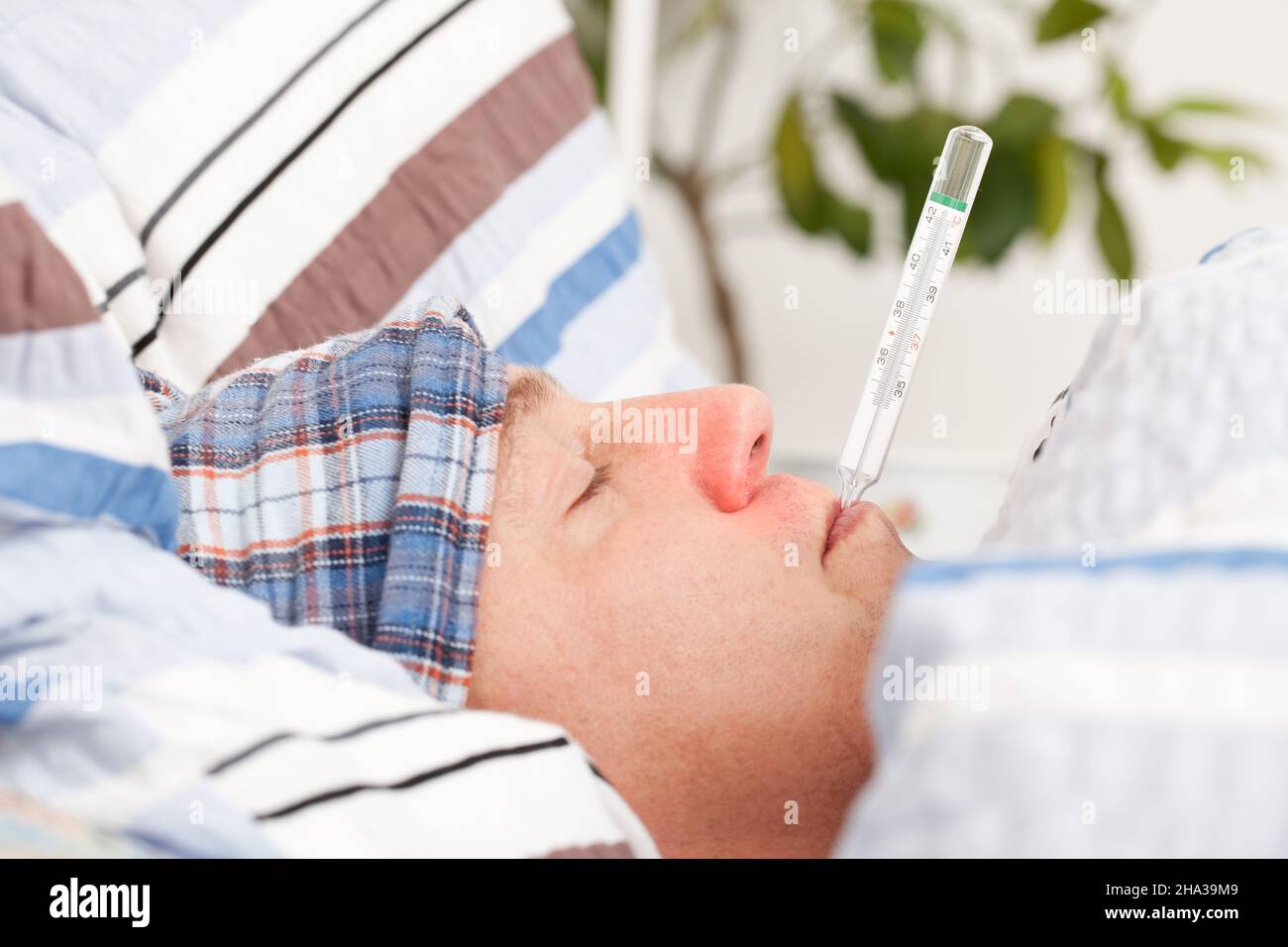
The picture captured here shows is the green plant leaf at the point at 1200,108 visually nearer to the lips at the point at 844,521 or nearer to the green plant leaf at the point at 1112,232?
the green plant leaf at the point at 1112,232

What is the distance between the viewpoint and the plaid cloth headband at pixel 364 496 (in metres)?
0.63

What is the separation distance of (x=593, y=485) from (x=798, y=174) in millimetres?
1258

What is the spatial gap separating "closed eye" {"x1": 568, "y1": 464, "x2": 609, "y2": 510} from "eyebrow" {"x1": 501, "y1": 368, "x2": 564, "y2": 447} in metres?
0.05

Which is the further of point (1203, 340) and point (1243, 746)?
point (1203, 340)

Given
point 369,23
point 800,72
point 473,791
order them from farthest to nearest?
point 800,72 < point 369,23 < point 473,791

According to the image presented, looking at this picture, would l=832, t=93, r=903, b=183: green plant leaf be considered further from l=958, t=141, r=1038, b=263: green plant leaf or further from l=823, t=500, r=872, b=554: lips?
l=823, t=500, r=872, b=554: lips

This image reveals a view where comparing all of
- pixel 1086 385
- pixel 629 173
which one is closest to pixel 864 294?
pixel 629 173

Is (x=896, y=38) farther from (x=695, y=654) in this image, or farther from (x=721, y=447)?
(x=695, y=654)

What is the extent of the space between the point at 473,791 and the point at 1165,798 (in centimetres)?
26

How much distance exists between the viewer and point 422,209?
3.41 ft

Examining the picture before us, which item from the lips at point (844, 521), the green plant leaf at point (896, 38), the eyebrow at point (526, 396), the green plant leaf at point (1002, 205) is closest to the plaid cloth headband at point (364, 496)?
the eyebrow at point (526, 396)

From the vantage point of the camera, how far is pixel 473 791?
51 centimetres

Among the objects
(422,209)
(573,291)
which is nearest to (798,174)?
(573,291)
